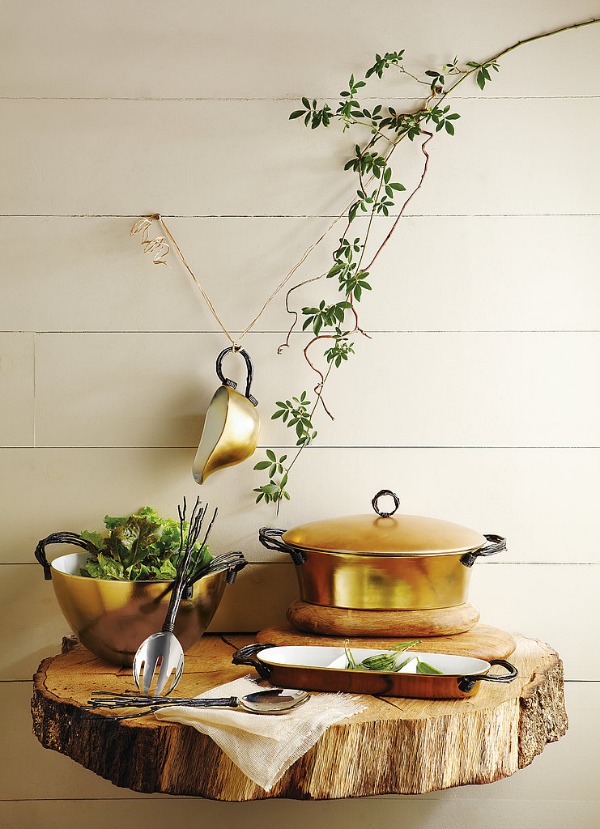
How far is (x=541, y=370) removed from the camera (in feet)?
4.69

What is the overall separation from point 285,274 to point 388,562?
0.57 meters

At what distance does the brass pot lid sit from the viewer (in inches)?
46.4

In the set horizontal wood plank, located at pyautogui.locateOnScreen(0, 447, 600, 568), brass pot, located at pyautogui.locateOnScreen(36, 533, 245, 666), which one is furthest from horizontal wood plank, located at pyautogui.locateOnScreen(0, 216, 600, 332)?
brass pot, located at pyautogui.locateOnScreen(36, 533, 245, 666)

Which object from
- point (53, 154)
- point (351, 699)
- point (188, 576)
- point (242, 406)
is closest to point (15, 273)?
point (53, 154)

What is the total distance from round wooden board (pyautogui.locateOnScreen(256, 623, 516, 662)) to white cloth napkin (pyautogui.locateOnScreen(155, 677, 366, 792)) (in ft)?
0.68

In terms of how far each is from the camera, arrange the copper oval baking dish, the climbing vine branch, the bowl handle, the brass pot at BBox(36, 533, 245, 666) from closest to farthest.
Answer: the copper oval baking dish → the brass pot at BBox(36, 533, 245, 666) → the bowl handle → the climbing vine branch

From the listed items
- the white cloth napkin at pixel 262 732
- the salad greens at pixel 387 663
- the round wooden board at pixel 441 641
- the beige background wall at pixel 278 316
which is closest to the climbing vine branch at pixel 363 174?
the beige background wall at pixel 278 316

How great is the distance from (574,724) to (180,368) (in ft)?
3.26

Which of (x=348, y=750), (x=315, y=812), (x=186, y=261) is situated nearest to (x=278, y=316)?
(x=186, y=261)

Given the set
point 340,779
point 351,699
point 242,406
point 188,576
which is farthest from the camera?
point 242,406

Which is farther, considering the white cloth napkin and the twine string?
the twine string

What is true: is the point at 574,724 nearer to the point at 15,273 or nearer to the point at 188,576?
the point at 188,576

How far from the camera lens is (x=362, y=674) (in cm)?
102

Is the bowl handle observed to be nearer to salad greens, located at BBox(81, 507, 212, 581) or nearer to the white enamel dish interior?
salad greens, located at BBox(81, 507, 212, 581)
